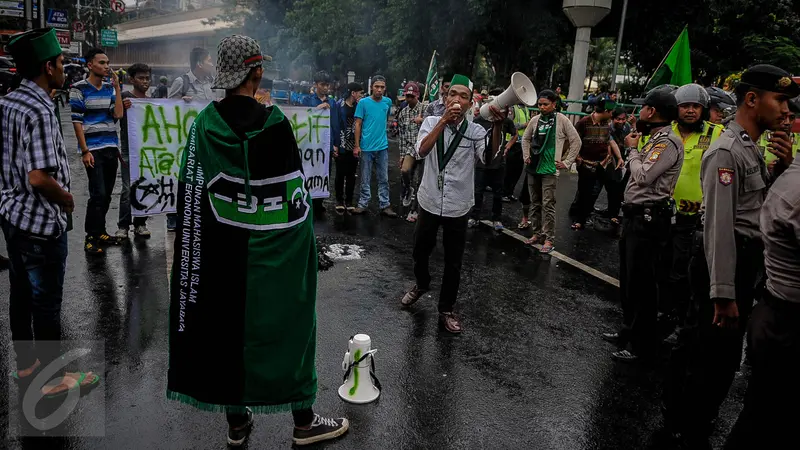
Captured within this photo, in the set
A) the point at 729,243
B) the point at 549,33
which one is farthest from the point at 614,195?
the point at 549,33

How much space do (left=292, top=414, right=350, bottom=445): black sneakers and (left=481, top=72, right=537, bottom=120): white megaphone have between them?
8.54 feet

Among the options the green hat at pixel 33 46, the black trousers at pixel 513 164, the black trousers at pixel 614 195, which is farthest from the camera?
the black trousers at pixel 513 164

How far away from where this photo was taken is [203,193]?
278cm

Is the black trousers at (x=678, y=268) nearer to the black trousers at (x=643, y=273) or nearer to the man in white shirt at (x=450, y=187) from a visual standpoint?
the black trousers at (x=643, y=273)

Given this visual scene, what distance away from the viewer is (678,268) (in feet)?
16.4

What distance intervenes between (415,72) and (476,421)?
22.2 metres

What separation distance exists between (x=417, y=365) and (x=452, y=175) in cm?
154

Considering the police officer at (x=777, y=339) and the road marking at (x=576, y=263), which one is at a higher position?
the police officer at (x=777, y=339)

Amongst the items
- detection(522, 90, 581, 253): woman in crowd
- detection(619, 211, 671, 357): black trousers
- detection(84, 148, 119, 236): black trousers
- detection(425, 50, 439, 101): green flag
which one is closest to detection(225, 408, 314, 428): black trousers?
detection(619, 211, 671, 357): black trousers

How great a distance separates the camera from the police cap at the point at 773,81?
291 cm

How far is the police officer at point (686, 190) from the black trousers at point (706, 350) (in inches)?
49.1

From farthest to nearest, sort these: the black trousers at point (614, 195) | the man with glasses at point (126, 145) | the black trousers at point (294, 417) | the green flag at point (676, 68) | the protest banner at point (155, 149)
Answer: the black trousers at point (614, 195)
the green flag at point (676, 68)
the man with glasses at point (126, 145)
the protest banner at point (155, 149)
the black trousers at point (294, 417)

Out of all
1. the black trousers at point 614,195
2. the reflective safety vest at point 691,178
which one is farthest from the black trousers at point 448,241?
the black trousers at point 614,195

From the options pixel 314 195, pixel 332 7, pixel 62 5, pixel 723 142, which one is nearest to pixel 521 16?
pixel 332 7
